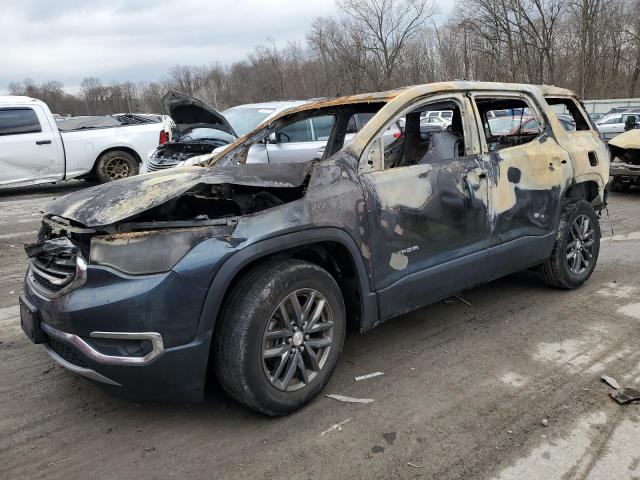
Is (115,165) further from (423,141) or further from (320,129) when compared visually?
(423,141)

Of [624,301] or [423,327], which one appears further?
[624,301]

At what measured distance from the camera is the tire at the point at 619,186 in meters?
10.4

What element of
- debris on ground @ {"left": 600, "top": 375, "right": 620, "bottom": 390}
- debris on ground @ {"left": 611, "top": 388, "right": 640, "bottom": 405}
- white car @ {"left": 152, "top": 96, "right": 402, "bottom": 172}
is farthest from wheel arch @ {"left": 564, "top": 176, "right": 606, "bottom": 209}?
white car @ {"left": 152, "top": 96, "right": 402, "bottom": 172}

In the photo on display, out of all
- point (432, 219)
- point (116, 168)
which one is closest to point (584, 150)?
point (432, 219)

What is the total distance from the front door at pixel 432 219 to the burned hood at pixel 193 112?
13.3ft

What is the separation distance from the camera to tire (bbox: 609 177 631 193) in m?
10.4

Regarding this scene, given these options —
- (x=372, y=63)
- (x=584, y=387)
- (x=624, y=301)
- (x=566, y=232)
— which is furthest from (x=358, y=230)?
(x=372, y=63)

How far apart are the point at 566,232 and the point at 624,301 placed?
0.77 meters

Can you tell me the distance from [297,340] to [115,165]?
9757 mm

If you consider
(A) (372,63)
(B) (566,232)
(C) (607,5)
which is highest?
(C) (607,5)

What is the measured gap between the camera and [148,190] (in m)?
3.02

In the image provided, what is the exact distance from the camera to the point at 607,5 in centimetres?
4825

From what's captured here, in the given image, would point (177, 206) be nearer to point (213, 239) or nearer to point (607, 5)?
point (213, 239)

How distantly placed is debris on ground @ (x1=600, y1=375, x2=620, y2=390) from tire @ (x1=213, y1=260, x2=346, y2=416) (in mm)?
1655
